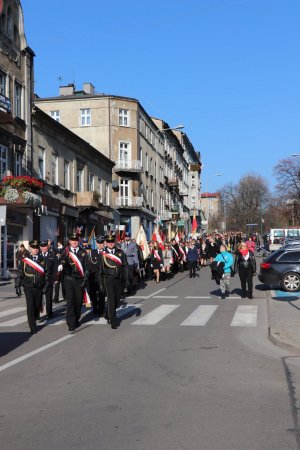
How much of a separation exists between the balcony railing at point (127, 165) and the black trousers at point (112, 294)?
3772cm

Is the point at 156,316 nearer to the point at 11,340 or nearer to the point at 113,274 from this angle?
the point at 113,274

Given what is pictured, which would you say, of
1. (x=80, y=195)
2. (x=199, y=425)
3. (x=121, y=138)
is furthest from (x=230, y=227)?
(x=199, y=425)

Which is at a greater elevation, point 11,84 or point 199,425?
point 11,84

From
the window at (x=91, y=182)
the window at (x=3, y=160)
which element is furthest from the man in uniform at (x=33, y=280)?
the window at (x=91, y=182)

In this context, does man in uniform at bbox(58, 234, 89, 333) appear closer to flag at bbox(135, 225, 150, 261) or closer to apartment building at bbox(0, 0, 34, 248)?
flag at bbox(135, 225, 150, 261)

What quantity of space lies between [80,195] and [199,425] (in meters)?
30.3

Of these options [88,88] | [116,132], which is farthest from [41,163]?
[88,88]

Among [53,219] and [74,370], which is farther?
[53,219]

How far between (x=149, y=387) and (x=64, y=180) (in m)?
27.3

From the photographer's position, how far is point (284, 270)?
17.8 meters

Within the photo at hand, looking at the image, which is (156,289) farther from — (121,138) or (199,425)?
(121,138)

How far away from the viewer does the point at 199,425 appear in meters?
5.10

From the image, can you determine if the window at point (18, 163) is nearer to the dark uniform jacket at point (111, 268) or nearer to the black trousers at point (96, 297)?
the black trousers at point (96, 297)

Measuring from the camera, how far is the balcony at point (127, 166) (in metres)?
48.6
